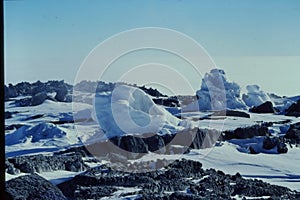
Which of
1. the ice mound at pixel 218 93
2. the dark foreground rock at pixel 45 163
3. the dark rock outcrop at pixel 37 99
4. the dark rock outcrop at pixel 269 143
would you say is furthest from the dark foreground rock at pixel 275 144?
the dark rock outcrop at pixel 37 99

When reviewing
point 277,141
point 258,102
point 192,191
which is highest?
point 258,102

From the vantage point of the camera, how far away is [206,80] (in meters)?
4.36

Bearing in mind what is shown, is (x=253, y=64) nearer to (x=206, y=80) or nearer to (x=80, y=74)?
(x=206, y=80)

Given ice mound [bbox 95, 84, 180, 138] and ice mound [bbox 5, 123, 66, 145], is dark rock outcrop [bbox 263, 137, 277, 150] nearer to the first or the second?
ice mound [bbox 95, 84, 180, 138]

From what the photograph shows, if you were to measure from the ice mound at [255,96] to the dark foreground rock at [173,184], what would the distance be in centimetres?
50

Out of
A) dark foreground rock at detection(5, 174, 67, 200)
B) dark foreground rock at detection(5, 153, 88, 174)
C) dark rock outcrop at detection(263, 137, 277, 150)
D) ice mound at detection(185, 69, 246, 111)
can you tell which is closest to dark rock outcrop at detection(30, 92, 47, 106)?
dark foreground rock at detection(5, 153, 88, 174)

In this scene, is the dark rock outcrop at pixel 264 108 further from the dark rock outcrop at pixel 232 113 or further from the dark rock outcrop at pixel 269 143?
the dark rock outcrop at pixel 269 143

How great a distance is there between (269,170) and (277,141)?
0.68 feet

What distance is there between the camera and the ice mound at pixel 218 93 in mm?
4324

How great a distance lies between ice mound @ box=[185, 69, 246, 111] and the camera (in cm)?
432

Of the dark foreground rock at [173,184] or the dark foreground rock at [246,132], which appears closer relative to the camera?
the dark foreground rock at [173,184]

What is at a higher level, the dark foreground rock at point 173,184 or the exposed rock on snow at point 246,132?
the exposed rock on snow at point 246,132

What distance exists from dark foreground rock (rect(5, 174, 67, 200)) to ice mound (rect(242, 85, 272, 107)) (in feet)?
4.62

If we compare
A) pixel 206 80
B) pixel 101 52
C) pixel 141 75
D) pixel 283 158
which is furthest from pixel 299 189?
pixel 101 52
